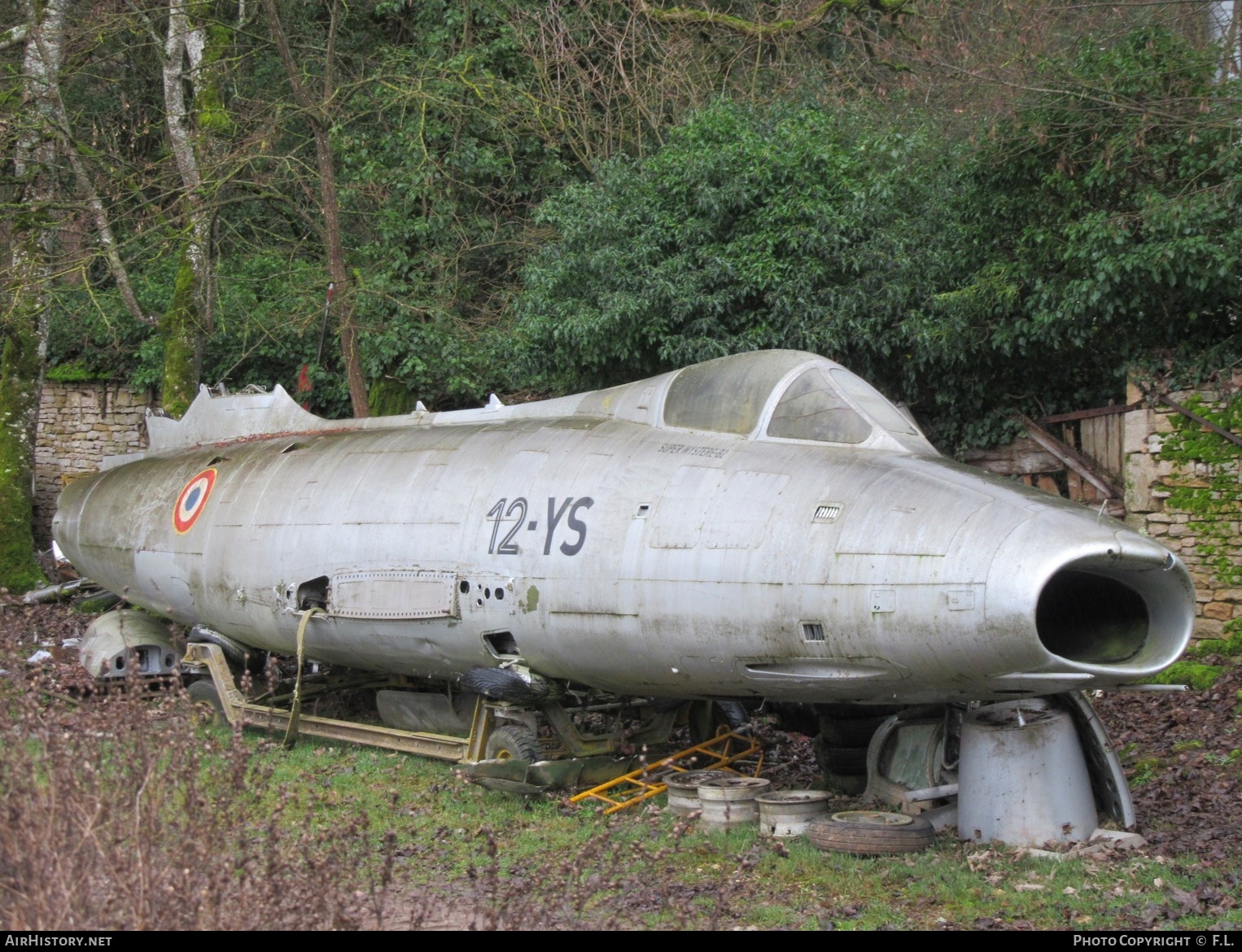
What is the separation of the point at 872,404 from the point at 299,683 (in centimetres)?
508

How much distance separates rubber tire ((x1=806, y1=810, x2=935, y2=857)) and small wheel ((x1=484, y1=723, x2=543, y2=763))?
2322 millimetres

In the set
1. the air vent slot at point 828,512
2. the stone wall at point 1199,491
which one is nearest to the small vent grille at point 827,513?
the air vent slot at point 828,512

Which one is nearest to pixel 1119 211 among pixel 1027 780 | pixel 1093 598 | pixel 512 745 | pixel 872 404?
pixel 872 404

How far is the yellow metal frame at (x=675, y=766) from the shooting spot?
8.22 metres

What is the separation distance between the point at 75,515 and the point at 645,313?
22.6 feet

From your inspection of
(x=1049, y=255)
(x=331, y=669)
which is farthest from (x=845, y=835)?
(x=1049, y=255)

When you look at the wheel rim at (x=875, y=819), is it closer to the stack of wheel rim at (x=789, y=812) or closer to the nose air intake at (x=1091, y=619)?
the stack of wheel rim at (x=789, y=812)

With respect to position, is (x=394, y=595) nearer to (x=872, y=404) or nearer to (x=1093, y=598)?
(x=872, y=404)

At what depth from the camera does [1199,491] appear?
474 inches

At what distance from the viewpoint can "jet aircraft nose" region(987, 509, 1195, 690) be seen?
20.1 feet

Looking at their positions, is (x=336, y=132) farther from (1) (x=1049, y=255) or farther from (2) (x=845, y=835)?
(2) (x=845, y=835)

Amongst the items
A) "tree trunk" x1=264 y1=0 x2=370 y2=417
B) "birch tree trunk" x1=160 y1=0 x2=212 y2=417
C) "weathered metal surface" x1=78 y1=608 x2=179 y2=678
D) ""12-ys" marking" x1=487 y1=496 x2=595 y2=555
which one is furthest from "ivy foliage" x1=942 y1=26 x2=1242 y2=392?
"birch tree trunk" x1=160 y1=0 x2=212 y2=417

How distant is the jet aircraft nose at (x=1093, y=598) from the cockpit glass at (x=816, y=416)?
1.57 m

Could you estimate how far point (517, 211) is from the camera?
68.9ft
